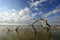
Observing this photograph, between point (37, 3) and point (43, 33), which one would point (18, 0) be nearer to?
point (37, 3)

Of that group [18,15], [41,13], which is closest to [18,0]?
[18,15]

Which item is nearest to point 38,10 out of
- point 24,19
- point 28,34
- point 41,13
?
point 41,13

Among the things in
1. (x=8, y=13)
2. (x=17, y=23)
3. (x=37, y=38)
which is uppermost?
(x=8, y=13)

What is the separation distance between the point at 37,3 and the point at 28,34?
61 centimetres

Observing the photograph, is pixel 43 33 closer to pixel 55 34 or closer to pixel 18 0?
pixel 55 34

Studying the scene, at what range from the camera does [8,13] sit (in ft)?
9.59

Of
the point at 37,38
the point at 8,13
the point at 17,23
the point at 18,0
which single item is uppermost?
the point at 18,0

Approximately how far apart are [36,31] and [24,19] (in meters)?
0.32

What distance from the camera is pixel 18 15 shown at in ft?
9.60

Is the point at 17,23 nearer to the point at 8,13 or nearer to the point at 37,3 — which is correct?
the point at 8,13

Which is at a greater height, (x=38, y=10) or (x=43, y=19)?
(x=38, y=10)

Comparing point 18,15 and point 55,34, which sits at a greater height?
point 18,15

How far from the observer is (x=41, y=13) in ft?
9.46

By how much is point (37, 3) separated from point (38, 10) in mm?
135
